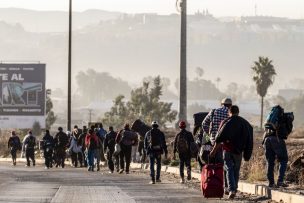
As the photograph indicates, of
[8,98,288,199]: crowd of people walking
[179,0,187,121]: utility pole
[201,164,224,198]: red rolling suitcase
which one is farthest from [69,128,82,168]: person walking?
[201,164,224,198]: red rolling suitcase

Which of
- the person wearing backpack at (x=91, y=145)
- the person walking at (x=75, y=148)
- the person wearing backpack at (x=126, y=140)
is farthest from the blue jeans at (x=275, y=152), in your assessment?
the person walking at (x=75, y=148)

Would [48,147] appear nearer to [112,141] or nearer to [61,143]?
[61,143]

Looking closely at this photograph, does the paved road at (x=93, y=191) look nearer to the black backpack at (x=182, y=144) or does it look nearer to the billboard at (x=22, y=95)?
the black backpack at (x=182, y=144)

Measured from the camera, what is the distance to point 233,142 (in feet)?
64.6

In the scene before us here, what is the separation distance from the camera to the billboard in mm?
75562

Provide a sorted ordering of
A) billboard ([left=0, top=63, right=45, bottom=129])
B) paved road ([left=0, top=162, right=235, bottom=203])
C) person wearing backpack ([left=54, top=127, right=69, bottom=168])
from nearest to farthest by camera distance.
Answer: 1. paved road ([left=0, top=162, right=235, bottom=203])
2. person wearing backpack ([left=54, top=127, right=69, bottom=168])
3. billboard ([left=0, top=63, right=45, bottom=129])

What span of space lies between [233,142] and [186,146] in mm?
6745

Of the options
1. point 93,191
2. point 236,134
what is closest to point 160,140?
point 93,191

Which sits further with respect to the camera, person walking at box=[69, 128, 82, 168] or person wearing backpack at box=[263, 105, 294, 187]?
person walking at box=[69, 128, 82, 168]

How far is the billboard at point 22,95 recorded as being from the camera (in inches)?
2975

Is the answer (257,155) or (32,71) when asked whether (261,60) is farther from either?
(257,155)

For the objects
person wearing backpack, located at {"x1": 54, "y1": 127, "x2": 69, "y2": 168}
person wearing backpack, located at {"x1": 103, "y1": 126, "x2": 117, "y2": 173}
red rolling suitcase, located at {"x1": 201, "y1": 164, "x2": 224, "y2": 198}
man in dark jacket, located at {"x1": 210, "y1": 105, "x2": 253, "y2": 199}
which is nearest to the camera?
man in dark jacket, located at {"x1": 210, "y1": 105, "x2": 253, "y2": 199}

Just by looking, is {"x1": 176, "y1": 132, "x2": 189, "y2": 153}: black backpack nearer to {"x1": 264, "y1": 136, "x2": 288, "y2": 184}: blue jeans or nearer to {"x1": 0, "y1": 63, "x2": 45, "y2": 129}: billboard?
{"x1": 264, "y1": 136, "x2": 288, "y2": 184}: blue jeans

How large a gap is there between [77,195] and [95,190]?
75.8 inches
